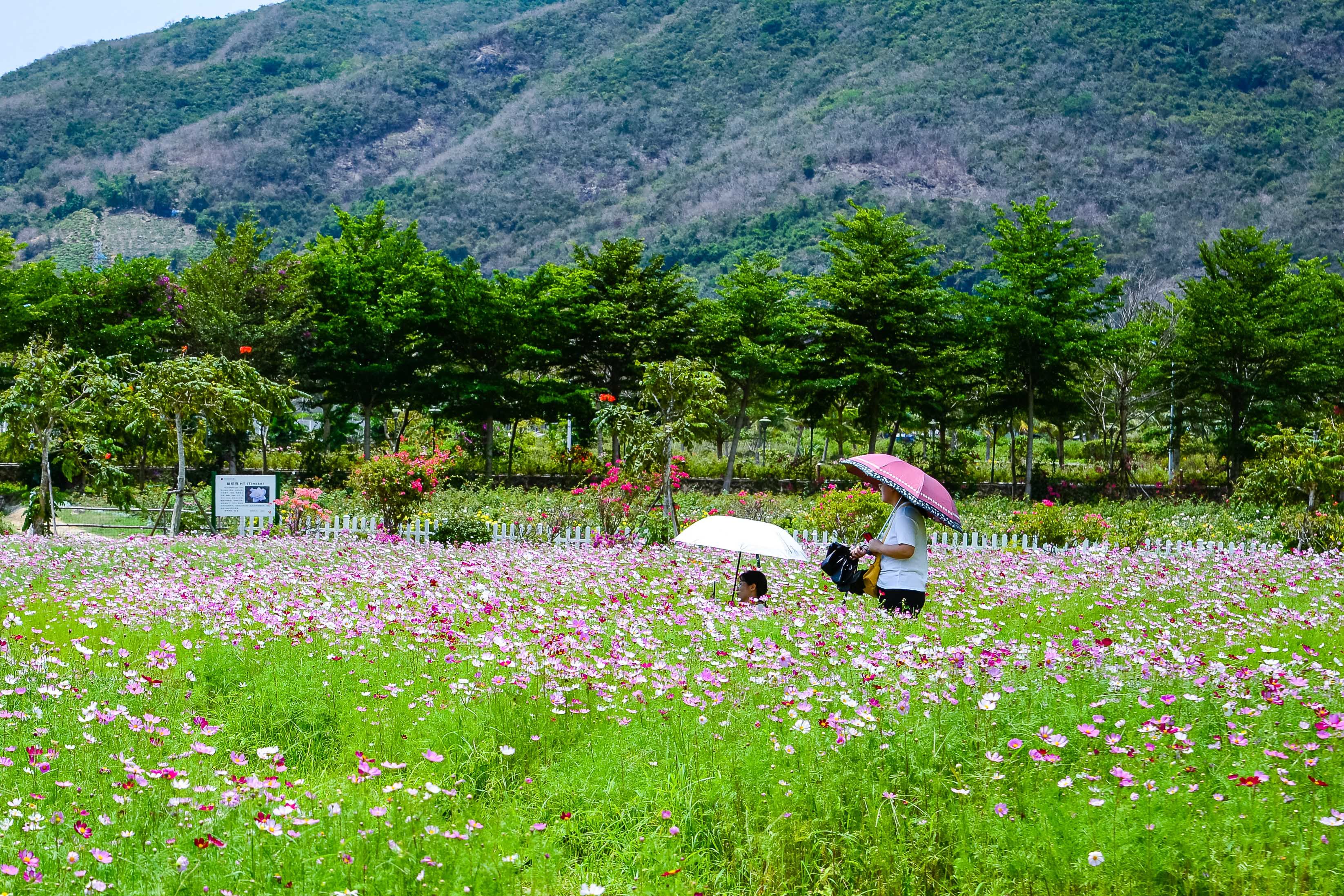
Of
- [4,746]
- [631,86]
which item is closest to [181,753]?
[4,746]

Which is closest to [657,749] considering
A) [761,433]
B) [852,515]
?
[852,515]

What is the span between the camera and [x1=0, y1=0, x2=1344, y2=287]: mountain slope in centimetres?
11812

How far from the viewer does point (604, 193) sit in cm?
14188

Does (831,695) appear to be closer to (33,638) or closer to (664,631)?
(664,631)

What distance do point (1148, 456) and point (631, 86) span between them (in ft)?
449

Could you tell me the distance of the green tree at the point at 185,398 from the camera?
17.2 meters

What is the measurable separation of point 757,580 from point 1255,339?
2712 centimetres

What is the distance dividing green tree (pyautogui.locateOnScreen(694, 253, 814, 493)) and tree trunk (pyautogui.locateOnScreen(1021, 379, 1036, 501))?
6918 millimetres

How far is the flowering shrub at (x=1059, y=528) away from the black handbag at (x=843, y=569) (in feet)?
33.4

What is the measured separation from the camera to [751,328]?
31766 mm

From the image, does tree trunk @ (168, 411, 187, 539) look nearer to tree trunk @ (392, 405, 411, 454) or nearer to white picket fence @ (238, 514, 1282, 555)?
white picket fence @ (238, 514, 1282, 555)

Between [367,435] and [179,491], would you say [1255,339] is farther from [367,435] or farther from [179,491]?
[179,491]

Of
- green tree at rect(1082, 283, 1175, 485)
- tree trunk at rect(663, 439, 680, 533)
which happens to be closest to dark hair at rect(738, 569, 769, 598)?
tree trunk at rect(663, 439, 680, 533)

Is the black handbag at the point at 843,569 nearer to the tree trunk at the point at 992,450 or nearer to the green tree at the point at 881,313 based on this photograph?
the green tree at the point at 881,313
